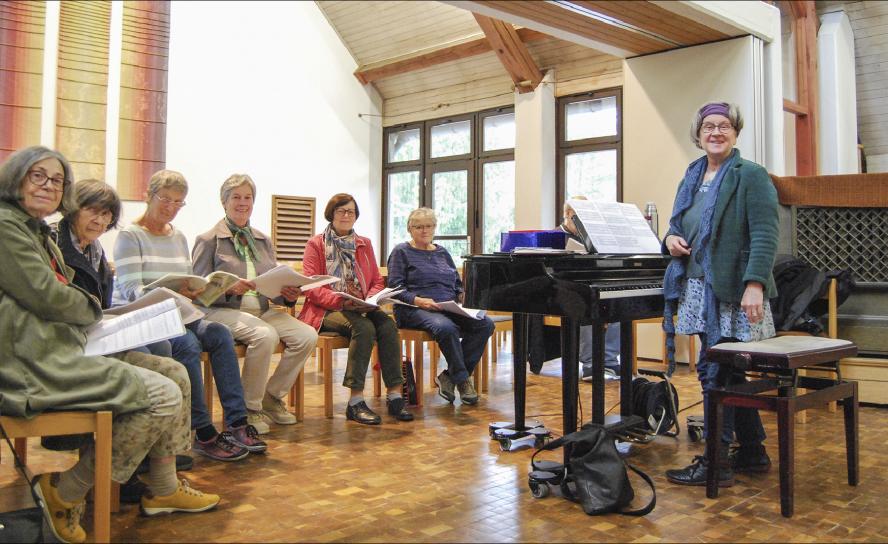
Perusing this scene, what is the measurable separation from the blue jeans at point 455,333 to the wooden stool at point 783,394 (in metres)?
1.63

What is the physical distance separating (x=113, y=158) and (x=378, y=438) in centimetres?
462

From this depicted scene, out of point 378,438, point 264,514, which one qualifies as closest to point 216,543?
point 264,514

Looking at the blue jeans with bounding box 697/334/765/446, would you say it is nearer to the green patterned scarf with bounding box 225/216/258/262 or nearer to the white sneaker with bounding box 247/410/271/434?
the white sneaker with bounding box 247/410/271/434

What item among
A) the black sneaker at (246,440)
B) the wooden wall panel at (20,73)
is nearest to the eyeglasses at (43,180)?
the black sneaker at (246,440)

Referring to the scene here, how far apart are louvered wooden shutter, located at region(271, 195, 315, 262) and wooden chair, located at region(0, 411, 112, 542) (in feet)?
18.9

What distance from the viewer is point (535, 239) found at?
2984 mm

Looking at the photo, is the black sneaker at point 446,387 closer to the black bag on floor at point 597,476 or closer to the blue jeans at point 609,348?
the blue jeans at point 609,348

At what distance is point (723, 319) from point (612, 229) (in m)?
0.59

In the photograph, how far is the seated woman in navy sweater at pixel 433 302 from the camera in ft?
12.8

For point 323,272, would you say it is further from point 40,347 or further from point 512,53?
point 512,53

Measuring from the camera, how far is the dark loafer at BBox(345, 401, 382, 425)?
3.50 meters

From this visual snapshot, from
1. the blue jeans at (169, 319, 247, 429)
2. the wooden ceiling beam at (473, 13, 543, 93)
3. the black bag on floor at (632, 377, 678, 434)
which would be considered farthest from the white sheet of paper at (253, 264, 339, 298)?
the wooden ceiling beam at (473, 13, 543, 93)

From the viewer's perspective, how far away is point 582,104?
7.39 meters

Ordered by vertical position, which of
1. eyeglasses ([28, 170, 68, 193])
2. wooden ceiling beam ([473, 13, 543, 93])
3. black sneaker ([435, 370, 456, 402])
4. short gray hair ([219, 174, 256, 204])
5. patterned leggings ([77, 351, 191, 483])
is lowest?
black sneaker ([435, 370, 456, 402])
